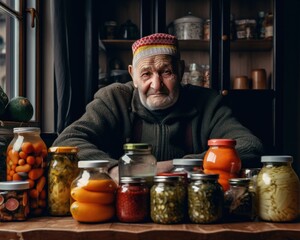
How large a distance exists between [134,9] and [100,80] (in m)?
0.52

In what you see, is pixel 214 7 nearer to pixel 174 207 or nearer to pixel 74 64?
pixel 74 64

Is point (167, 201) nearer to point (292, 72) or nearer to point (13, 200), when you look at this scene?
point (13, 200)

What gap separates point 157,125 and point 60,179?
3.30ft

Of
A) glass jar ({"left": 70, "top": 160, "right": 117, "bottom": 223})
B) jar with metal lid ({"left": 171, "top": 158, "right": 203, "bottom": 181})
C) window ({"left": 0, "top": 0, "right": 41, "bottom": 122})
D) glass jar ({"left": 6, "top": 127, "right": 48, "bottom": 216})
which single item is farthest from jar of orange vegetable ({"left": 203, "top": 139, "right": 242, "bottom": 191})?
window ({"left": 0, "top": 0, "right": 41, "bottom": 122})

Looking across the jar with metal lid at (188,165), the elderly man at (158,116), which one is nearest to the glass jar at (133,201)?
the jar with metal lid at (188,165)

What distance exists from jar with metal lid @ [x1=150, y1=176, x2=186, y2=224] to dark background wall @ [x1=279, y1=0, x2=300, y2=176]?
2250 mm

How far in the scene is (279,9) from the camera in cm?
289

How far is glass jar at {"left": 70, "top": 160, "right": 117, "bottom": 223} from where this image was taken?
96cm

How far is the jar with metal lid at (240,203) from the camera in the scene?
3.28 feet

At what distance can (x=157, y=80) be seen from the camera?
75.1 inches

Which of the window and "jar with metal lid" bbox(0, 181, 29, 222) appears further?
the window

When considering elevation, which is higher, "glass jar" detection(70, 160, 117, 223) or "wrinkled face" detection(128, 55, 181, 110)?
"wrinkled face" detection(128, 55, 181, 110)

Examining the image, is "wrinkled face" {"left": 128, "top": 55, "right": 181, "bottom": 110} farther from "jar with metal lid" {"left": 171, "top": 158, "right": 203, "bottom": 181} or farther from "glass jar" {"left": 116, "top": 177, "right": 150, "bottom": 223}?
"glass jar" {"left": 116, "top": 177, "right": 150, "bottom": 223}

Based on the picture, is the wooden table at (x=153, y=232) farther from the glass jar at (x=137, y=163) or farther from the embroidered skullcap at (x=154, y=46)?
the embroidered skullcap at (x=154, y=46)
